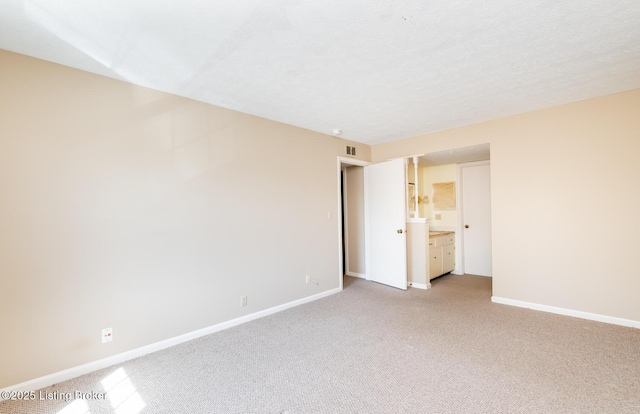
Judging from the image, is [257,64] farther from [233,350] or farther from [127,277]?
[233,350]

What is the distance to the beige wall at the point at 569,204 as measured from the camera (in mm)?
2941

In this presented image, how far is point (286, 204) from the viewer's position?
Answer: 3723 millimetres

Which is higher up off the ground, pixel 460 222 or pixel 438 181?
pixel 438 181

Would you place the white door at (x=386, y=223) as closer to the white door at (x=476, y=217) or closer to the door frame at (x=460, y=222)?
the door frame at (x=460, y=222)

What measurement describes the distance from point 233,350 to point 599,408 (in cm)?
273

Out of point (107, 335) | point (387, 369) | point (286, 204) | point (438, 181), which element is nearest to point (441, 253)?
point (438, 181)

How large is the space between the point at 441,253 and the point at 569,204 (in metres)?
2.19

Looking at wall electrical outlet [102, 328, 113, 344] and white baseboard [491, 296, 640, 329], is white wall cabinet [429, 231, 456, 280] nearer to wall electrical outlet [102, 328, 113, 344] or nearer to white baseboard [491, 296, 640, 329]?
white baseboard [491, 296, 640, 329]

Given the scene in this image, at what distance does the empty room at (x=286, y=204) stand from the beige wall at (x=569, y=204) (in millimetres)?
20

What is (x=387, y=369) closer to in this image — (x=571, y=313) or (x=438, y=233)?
(x=571, y=313)

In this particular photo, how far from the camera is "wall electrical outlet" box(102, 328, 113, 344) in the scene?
2354mm

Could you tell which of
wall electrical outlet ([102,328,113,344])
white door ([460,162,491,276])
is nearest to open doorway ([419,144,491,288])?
white door ([460,162,491,276])

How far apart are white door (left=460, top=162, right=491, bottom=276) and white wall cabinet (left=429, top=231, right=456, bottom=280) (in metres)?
0.26

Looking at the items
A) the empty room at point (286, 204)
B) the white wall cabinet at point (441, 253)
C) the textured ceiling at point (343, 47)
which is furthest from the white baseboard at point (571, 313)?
the textured ceiling at point (343, 47)
